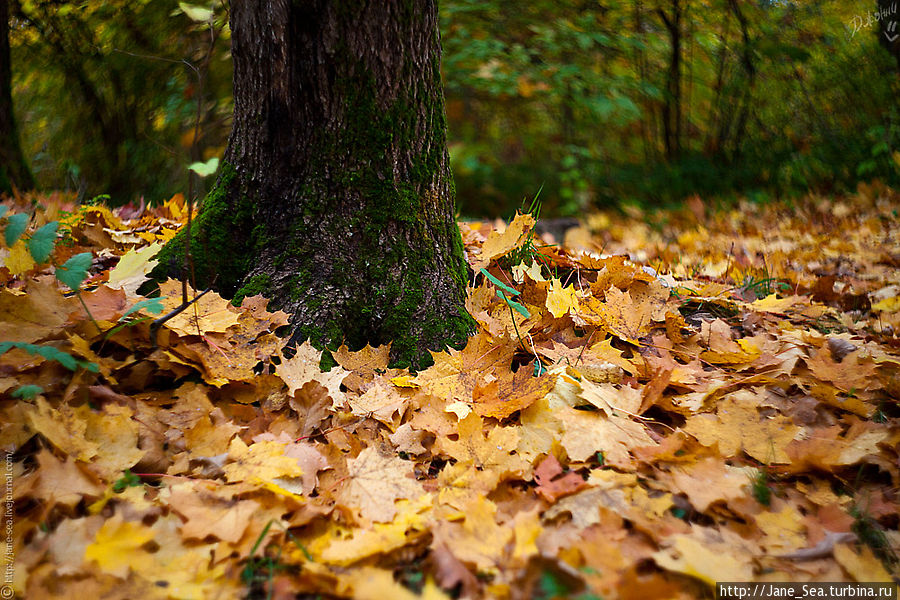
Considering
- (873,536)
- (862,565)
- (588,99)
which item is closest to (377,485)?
(862,565)

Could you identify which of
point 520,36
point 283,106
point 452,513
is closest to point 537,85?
point 520,36

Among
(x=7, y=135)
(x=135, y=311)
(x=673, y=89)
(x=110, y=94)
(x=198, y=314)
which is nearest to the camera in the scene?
(x=135, y=311)

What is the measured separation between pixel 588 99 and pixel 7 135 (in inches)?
224

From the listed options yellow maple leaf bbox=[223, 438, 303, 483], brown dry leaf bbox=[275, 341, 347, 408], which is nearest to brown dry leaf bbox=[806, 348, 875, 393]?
brown dry leaf bbox=[275, 341, 347, 408]

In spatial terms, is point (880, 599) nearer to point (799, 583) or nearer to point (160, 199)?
point (799, 583)

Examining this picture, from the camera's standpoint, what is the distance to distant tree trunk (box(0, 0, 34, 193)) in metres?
4.04

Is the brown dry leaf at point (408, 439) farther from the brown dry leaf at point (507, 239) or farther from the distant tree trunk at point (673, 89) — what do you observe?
the distant tree trunk at point (673, 89)

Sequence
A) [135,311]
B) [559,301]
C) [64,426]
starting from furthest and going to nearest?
[559,301] < [135,311] < [64,426]

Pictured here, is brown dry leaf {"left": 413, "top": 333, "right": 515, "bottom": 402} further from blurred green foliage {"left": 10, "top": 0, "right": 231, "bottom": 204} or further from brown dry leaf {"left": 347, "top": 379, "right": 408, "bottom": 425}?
blurred green foliage {"left": 10, "top": 0, "right": 231, "bottom": 204}

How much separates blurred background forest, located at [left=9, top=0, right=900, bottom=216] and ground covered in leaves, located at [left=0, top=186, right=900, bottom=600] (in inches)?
149

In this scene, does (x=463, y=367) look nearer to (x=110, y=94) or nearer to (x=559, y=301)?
(x=559, y=301)

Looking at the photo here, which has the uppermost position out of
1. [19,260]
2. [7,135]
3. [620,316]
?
[7,135]

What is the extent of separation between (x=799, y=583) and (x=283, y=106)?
5.99ft

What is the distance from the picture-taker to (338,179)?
1.73 metres
